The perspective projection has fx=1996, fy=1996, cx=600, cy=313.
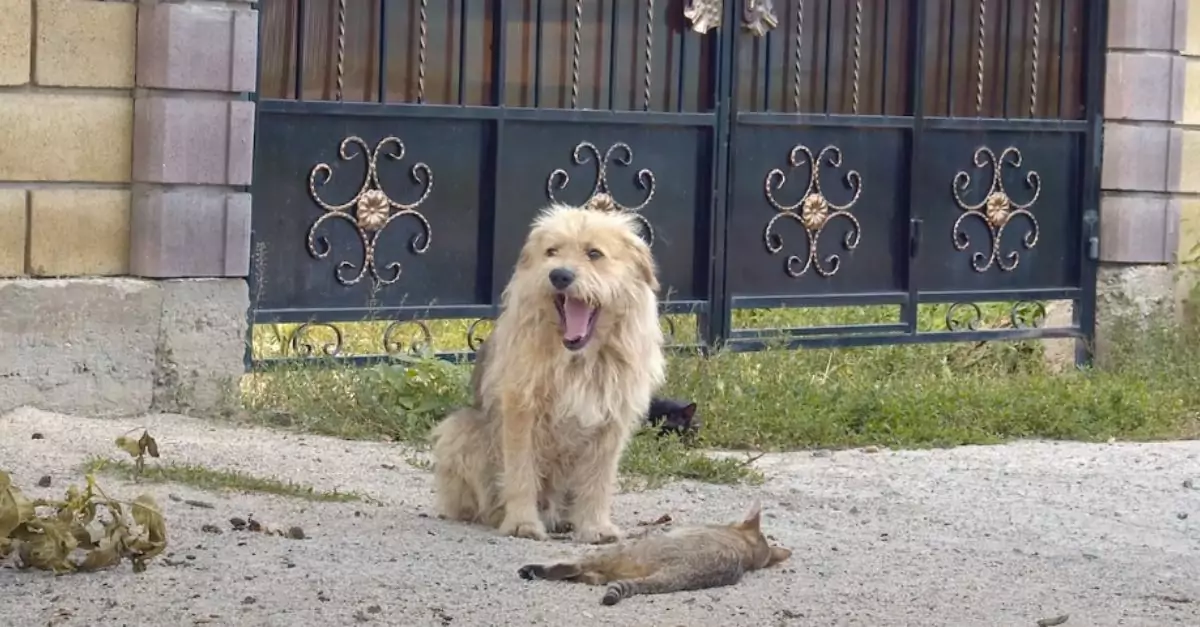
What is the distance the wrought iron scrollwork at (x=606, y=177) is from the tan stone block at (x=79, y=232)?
90.2 inches

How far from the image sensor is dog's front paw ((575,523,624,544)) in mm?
6863

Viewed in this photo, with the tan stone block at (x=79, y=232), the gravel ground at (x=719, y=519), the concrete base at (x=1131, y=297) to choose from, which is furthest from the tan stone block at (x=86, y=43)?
the concrete base at (x=1131, y=297)

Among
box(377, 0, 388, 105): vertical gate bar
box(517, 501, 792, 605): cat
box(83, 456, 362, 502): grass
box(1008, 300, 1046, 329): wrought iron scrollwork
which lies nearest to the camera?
box(517, 501, 792, 605): cat

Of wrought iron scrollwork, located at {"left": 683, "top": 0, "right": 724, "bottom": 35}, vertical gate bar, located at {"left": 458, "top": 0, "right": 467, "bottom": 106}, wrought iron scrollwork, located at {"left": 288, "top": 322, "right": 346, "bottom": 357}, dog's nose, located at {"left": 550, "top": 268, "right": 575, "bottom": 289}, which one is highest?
wrought iron scrollwork, located at {"left": 683, "top": 0, "right": 724, "bottom": 35}

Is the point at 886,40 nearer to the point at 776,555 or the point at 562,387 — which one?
the point at 562,387

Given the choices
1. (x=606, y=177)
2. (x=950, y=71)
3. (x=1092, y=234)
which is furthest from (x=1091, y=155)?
(x=606, y=177)

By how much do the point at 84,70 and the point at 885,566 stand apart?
4.20 meters

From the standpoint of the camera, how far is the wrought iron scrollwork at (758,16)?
10586 mm

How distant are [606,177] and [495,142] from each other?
713 mm

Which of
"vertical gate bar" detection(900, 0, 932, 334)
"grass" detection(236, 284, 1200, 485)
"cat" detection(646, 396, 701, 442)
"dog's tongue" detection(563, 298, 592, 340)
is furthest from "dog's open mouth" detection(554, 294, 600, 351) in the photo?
"vertical gate bar" detection(900, 0, 932, 334)

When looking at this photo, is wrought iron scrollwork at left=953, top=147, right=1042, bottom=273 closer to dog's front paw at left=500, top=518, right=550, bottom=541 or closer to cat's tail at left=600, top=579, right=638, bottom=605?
dog's front paw at left=500, top=518, right=550, bottom=541

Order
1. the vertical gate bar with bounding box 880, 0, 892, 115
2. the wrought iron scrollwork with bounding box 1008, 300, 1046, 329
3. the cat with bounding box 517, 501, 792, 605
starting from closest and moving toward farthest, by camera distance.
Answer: the cat with bounding box 517, 501, 792, 605
the vertical gate bar with bounding box 880, 0, 892, 115
the wrought iron scrollwork with bounding box 1008, 300, 1046, 329

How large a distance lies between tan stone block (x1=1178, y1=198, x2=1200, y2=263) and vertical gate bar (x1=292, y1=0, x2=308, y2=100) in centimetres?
565

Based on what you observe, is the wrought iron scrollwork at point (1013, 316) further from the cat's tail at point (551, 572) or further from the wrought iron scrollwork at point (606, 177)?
the cat's tail at point (551, 572)
